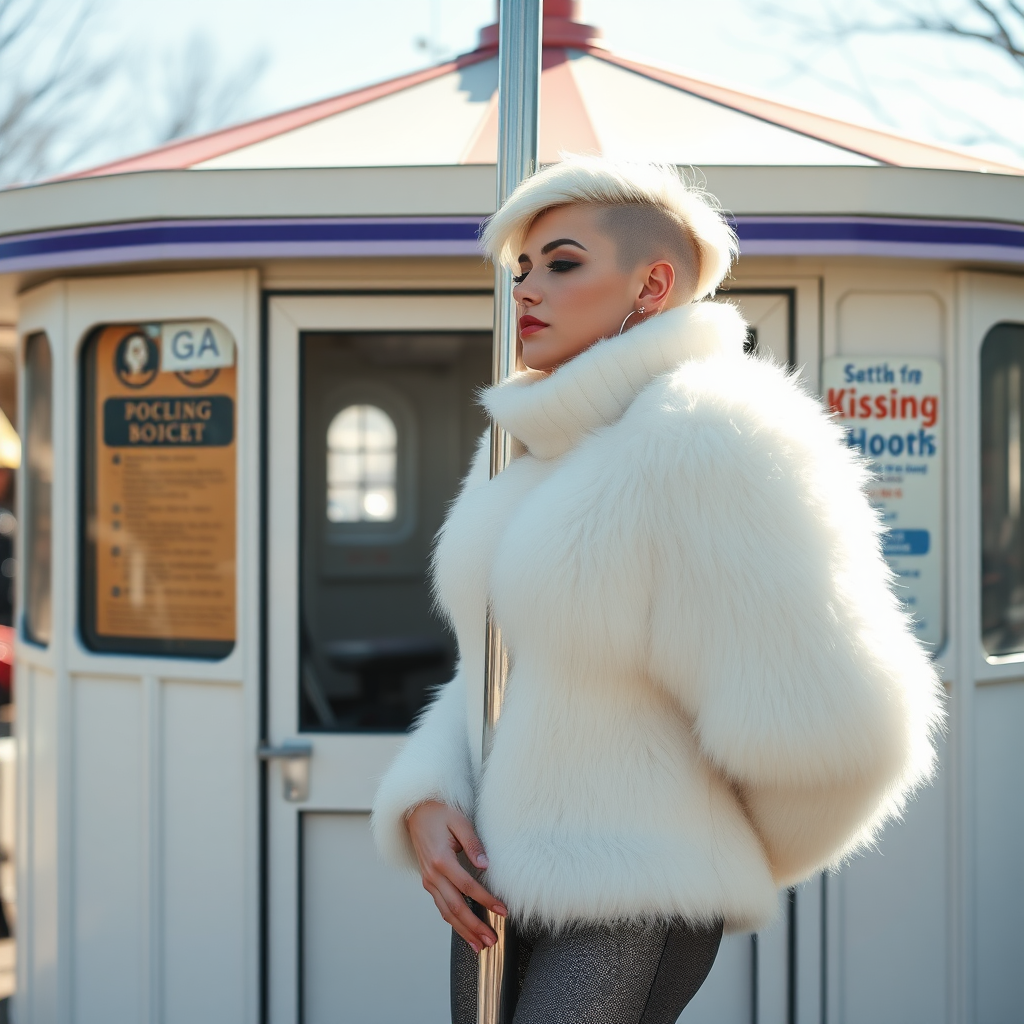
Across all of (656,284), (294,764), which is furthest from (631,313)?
(294,764)

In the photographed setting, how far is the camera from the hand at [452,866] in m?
1.40

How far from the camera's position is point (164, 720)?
326 centimetres

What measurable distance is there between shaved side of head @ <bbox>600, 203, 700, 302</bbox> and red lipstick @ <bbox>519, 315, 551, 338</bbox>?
13 cm

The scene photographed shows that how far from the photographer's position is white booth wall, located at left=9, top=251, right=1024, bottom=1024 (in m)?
3.11

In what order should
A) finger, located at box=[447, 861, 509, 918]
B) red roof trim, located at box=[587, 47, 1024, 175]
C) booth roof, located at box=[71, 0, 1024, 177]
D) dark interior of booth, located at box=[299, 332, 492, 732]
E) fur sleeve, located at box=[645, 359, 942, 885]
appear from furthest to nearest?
dark interior of booth, located at box=[299, 332, 492, 732] → red roof trim, located at box=[587, 47, 1024, 175] → booth roof, located at box=[71, 0, 1024, 177] → finger, located at box=[447, 861, 509, 918] → fur sleeve, located at box=[645, 359, 942, 885]

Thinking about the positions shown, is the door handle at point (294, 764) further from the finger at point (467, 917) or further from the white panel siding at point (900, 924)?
the finger at point (467, 917)

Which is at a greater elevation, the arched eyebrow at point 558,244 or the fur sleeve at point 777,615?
the arched eyebrow at point 558,244

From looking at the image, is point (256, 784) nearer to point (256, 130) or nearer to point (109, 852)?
point (109, 852)

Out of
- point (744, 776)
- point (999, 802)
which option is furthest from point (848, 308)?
point (744, 776)

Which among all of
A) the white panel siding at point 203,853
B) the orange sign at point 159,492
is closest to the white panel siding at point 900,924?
the white panel siding at point 203,853

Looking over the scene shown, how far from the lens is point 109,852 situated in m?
3.30

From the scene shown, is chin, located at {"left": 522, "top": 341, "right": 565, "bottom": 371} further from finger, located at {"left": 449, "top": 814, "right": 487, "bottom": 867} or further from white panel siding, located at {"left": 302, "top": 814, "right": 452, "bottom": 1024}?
white panel siding, located at {"left": 302, "top": 814, "right": 452, "bottom": 1024}

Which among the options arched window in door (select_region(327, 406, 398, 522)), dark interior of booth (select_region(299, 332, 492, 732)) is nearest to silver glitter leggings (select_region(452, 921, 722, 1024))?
dark interior of booth (select_region(299, 332, 492, 732))

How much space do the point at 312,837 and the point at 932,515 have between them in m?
1.91
